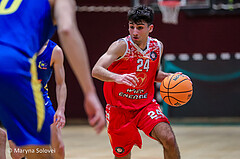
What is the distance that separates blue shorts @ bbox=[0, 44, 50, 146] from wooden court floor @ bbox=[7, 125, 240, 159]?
390cm

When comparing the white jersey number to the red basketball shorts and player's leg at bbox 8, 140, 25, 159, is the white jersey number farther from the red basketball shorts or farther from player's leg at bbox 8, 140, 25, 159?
player's leg at bbox 8, 140, 25, 159

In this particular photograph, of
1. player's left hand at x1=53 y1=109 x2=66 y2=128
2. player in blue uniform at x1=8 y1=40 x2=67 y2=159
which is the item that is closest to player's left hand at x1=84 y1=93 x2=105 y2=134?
player's left hand at x1=53 y1=109 x2=66 y2=128

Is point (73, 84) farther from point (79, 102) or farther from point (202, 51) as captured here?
point (202, 51)

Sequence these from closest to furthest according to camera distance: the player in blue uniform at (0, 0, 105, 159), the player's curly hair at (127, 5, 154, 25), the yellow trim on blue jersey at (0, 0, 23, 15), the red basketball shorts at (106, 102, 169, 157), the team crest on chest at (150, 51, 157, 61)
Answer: the player in blue uniform at (0, 0, 105, 159), the yellow trim on blue jersey at (0, 0, 23, 15), the red basketball shorts at (106, 102, 169, 157), the player's curly hair at (127, 5, 154, 25), the team crest on chest at (150, 51, 157, 61)

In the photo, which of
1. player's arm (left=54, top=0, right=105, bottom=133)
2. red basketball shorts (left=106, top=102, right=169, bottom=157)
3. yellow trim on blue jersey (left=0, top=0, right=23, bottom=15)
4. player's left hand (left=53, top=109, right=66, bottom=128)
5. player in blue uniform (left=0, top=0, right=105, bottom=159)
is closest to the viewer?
player's arm (left=54, top=0, right=105, bottom=133)

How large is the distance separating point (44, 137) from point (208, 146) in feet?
17.1

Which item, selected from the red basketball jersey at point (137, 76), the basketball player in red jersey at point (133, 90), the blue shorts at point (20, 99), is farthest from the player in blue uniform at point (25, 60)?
the red basketball jersey at point (137, 76)

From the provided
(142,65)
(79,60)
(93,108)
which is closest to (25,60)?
(79,60)

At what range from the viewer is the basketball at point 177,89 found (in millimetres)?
4430

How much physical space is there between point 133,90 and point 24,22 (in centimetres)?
256

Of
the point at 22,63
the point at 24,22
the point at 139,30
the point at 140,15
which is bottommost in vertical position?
the point at 139,30

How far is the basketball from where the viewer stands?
443 centimetres

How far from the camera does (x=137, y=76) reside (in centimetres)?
450

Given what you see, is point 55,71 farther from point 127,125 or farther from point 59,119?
point 127,125
